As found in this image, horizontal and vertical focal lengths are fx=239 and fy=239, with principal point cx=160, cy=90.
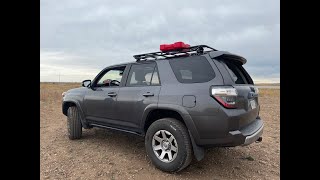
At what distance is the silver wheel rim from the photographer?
11.5ft

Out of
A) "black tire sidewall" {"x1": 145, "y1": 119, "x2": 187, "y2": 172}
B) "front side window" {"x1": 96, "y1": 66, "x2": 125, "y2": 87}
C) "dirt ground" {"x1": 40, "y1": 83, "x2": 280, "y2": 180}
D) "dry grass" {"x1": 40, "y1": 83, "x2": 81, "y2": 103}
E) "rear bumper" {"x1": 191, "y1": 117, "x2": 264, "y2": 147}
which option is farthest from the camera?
"dry grass" {"x1": 40, "y1": 83, "x2": 81, "y2": 103}

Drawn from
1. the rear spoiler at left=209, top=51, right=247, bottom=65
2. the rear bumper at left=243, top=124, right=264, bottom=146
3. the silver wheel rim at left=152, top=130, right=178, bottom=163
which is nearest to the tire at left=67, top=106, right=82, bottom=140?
the silver wheel rim at left=152, top=130, right=178, bottom=163

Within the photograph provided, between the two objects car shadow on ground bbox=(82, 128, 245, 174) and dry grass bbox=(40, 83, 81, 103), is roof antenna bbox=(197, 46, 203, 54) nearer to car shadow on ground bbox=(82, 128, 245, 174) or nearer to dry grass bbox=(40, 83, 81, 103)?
car shadow on ground bbox=(82, 128, 245, 174)

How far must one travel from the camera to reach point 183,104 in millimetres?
3418

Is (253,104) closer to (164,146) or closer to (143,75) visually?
(164,146)

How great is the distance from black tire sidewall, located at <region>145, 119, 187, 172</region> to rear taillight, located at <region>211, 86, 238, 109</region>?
72cm

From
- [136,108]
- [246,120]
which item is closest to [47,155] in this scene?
[136,108]

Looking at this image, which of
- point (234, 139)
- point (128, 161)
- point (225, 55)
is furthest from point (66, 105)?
point (234, 139)

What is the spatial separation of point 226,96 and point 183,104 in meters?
0.61

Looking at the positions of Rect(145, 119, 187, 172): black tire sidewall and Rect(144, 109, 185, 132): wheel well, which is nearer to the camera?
Rect(145, 119, 187, 172): black tire sidewall
